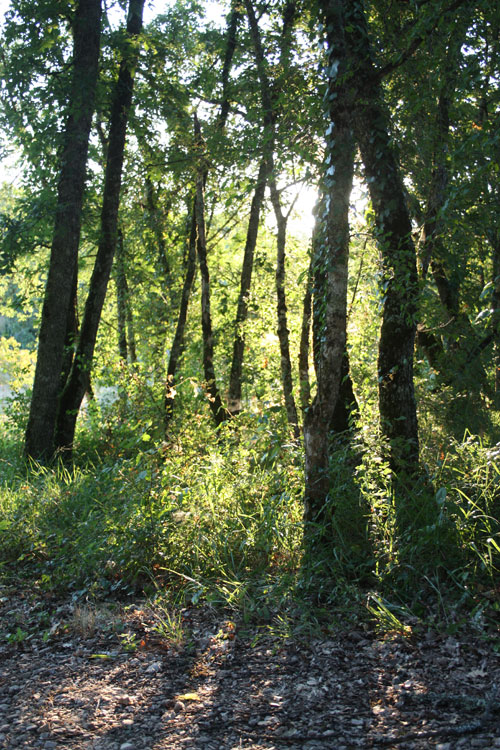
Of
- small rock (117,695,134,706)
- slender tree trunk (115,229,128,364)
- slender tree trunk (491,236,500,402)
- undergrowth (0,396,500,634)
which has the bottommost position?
small rock (117,695,134,706)

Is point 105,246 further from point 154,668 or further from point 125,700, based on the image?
point 125,700

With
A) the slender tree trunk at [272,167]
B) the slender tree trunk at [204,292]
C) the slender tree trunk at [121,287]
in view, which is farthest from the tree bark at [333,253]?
the slender tree trunk at [121,287]

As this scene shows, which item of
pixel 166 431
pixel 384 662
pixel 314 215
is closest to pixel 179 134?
pixel 314 215

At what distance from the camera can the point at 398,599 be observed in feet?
12.7

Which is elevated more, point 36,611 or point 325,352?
point 325,352

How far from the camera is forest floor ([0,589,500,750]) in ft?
9.09

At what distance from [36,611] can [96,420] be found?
6982 mm

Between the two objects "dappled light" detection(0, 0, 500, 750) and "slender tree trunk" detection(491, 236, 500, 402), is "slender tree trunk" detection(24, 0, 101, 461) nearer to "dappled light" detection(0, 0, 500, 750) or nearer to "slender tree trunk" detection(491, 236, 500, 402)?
"dappled light" detection(0, 0, 500, 750)

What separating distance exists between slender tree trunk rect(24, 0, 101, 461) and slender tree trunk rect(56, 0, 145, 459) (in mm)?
511

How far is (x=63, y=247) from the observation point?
898 cm

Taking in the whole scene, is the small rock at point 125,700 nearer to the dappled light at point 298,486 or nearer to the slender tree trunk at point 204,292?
the dappled light at point 298,486

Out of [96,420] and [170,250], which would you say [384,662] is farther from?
[170,250]

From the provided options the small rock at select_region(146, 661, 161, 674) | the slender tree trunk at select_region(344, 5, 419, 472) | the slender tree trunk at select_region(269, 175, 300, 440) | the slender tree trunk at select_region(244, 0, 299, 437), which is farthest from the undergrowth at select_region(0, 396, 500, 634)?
the slender tree trunk at select_region(269, 175, 300, 440)

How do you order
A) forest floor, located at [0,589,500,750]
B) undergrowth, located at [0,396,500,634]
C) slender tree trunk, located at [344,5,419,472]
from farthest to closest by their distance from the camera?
slender tree trunk, located at [344,5,419,472] → undergrowth, located at [0,396,500,634] → forest floor, located at [0,589,500,750]
